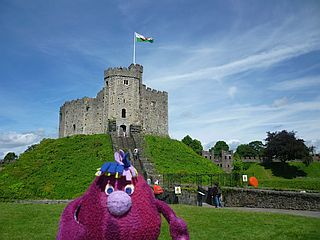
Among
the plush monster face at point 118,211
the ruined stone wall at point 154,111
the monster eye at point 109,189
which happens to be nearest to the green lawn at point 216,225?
the plush monster face at point 118,211

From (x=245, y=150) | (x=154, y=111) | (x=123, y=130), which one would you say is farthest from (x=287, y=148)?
(x=245, y=150)

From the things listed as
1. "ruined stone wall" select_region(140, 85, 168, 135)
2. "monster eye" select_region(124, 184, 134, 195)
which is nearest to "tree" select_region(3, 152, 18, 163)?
"ruined stone wall" select_region(140, 85, 168, 135)

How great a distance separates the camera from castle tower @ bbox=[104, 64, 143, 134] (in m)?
41.9

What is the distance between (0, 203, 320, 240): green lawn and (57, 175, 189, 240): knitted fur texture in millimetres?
6249

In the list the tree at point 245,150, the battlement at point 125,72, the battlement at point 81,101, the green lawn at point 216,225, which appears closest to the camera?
the green lawn at point 216,225

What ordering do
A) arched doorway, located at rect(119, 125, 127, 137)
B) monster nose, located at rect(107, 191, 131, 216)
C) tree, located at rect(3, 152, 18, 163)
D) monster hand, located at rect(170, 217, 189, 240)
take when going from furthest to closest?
tree, located at rect(3, 152, 18, 163) → arched doorway, located at rect(119, 125, 127, 137) → monster hand, located at rect(170, 217, 189, 240) → monster nose, located at rect(107, 191, 131, 216)

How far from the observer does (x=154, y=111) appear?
45969 millimetres

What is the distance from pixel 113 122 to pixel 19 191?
1766 cm

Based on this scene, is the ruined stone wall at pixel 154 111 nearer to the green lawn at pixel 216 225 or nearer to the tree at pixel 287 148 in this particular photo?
the tree at pixel 287 148

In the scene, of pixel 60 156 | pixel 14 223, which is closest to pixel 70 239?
pixel 14 223

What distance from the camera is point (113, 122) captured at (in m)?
41.3

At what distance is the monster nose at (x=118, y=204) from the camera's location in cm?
501

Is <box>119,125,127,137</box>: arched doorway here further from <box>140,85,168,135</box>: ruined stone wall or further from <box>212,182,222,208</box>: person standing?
<box>212,182,222,208</box>: person standing

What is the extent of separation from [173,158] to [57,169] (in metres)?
13.4
